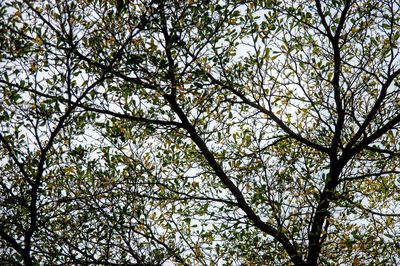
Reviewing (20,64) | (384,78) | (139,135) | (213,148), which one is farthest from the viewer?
(213,148)

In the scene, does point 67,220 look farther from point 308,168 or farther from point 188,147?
point 308,168

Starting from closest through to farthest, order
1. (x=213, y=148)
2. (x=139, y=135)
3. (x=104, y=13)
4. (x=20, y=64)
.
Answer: (x=20, y=64)
(x=104, y=13)
(x=139, y=135)
(x=213, y=148)

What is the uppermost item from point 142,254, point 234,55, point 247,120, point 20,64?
point 234,55

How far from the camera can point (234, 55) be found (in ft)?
28.3

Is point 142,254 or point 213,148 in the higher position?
point 213,148

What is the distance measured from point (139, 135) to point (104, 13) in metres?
3.10

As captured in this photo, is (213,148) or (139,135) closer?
(139,135)

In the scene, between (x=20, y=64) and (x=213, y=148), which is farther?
(x=213, y=148)

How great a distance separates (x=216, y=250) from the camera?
29.0ft

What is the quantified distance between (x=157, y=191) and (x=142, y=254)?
1472 mm

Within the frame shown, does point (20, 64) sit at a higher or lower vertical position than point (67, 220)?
higher

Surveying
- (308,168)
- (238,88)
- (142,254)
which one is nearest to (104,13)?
(238,88)

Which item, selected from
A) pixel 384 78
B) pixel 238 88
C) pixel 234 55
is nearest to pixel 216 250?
pixel 238 88

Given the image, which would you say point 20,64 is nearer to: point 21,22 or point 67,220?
point 21,22
